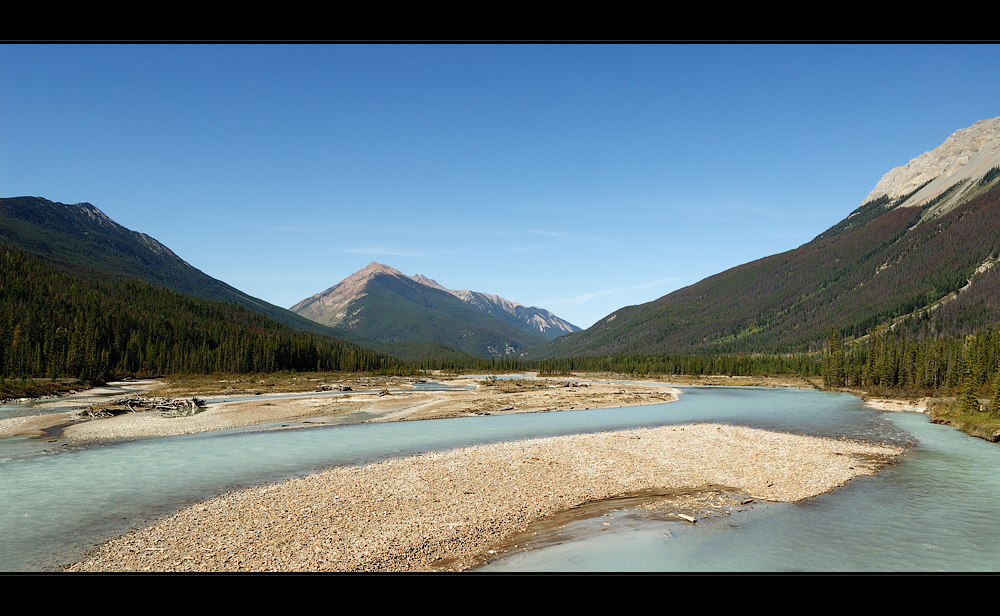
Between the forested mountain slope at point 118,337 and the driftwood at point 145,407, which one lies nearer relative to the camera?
the driftwood at point 145,407

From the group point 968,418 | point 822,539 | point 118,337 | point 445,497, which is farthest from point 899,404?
point 118,337

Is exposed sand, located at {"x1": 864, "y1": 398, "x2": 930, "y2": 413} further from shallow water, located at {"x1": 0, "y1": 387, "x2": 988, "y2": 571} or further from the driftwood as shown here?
the driftwood

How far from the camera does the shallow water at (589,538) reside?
16719 mm

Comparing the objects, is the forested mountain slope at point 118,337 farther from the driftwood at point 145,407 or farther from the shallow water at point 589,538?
the shallow water at point 589,538

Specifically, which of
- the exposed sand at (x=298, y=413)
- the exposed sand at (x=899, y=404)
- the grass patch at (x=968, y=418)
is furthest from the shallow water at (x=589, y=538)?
the exposed sand at (x=899, y=404)

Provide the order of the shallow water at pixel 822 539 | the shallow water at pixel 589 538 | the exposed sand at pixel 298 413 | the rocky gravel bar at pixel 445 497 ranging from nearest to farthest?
the rocky gravel bar at pixel 445 497, the shallow water at pixel 822 539, the shallow water at pixel 589 538, the exposed sand at pixel 298 413

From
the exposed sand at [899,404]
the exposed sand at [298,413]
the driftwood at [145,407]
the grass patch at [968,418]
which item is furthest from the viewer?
the exposed sand at [899,404]

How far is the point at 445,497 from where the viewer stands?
874 inches

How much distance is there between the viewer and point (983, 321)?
19338 cm

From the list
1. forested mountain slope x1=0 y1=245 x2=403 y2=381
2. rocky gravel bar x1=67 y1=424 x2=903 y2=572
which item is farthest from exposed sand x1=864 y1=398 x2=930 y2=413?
forested mountain slope x1=0 y1=245 x2=403 y2=381

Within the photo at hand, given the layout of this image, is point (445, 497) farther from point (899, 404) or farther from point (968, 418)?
point (899, 404)

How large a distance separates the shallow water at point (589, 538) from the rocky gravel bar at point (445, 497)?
1699mm
